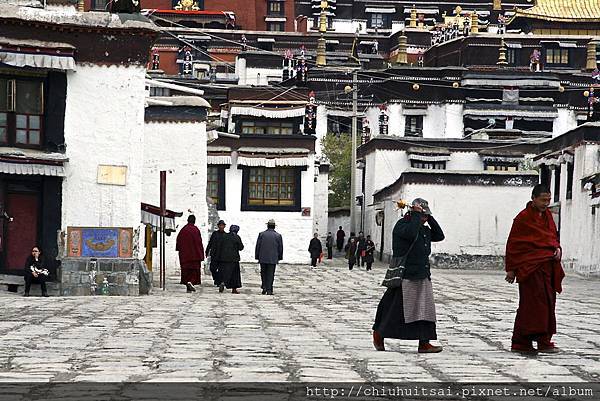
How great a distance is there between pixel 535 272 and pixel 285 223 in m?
31.1

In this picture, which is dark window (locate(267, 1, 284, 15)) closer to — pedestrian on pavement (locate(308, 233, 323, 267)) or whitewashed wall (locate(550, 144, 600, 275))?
pedestrian on pavement (locate(308, 233, 323, 267))

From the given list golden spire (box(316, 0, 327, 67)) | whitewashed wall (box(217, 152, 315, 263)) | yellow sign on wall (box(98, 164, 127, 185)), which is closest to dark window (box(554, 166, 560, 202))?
whitewashed wall (box(217, 152, 315, 263))

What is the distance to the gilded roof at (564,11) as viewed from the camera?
6712cm

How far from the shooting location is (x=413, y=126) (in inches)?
2247

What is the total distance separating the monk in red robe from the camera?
11586mm

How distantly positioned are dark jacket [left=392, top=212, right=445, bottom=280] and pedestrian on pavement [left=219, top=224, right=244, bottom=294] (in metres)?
10.9

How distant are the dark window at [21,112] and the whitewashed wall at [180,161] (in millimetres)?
8798

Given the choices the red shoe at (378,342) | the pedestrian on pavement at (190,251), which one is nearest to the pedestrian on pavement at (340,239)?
the pedestrian on pavement at (190,251)

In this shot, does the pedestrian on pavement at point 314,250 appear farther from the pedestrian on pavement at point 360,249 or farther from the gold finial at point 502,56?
the gold finial at point 502,56

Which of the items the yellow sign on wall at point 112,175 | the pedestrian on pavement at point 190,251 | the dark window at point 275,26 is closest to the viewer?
the yellow sign on wall at point 112,175

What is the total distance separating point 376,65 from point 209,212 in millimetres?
31105

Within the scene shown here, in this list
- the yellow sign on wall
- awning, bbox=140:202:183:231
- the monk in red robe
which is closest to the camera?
the monk in red robe

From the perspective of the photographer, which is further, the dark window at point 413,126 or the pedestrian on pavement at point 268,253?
the dark window at point 413,126

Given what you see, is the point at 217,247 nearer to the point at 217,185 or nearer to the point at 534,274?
the point at 534,274
